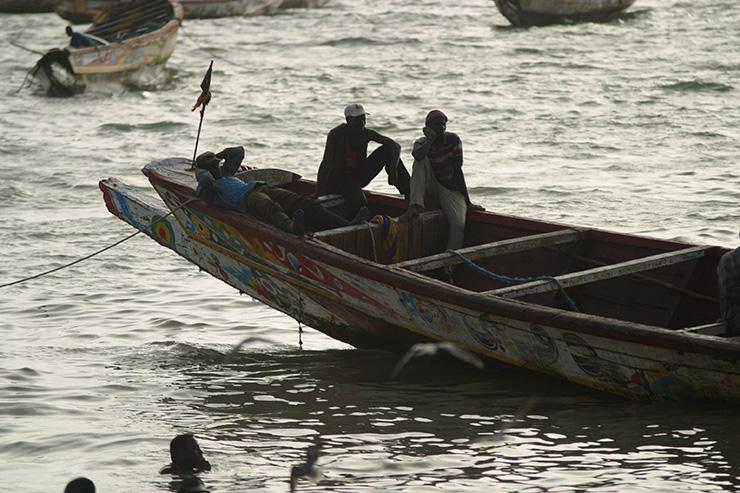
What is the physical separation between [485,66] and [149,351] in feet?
54.4

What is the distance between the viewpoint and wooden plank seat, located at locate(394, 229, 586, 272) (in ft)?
30.1

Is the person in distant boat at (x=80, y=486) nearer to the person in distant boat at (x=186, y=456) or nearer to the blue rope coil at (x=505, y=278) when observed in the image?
the person in distant boat at (x=186, y=456)

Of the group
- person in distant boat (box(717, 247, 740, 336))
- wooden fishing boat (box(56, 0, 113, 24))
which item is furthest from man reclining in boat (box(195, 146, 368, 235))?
wooden fishing boat (box(56, 0, 113, 24))

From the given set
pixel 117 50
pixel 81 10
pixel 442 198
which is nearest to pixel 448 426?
pixel 442 198

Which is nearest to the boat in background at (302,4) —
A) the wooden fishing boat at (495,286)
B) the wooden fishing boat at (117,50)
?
the wooden fishing boat at (117,50)

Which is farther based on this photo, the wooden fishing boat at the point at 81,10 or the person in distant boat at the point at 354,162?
the wooden fishing boat at the point at 81,10

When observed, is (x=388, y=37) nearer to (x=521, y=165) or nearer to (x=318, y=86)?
(x=318, y=86)

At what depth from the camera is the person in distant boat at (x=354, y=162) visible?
A: 10.4 metres

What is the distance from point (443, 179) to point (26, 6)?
29408 millimetres

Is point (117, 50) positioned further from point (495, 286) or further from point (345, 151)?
point (495, 286)

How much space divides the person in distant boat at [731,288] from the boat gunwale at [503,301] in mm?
350

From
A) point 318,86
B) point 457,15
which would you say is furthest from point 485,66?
point 457,15

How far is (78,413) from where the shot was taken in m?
9.00

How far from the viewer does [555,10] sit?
3048 cm
